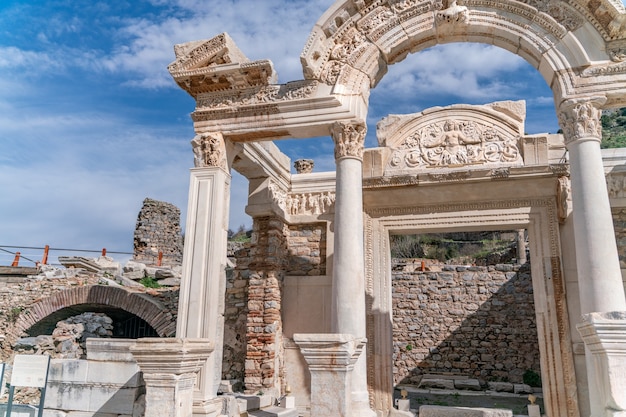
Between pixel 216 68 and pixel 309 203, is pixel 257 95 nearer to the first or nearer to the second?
pixel 216 68

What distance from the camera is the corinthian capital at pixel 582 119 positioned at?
22.4 feet

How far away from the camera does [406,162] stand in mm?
10203

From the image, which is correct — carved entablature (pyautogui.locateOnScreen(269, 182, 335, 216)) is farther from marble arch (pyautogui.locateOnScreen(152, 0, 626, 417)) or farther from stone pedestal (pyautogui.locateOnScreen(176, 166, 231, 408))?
stone pedestal (pyautogui.locateOnScreen(176, 166, 231, 408))

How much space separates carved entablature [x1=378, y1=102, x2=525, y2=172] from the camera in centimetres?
977

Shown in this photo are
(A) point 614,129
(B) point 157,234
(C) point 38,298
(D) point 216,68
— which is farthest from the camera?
(A) point 614,129

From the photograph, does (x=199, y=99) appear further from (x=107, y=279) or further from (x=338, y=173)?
(x=107, y=279)

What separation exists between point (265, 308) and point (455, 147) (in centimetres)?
502

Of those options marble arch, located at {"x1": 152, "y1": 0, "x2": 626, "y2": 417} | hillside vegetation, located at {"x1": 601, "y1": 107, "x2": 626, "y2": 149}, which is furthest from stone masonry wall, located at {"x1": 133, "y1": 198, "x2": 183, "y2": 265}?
hillside vegetation, located at {"x1": 601, "y1": 107, "x2": 626, "y2": 149}

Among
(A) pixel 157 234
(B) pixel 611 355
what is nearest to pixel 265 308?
(B) pixel 611 355

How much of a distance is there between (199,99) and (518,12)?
541cm

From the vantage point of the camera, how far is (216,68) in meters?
8.27

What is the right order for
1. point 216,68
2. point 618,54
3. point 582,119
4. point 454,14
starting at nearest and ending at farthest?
1. point 582,119
2. point 618,54
3. point 454,14
4. point 216,68

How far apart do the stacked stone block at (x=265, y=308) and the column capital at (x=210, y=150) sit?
222 cm

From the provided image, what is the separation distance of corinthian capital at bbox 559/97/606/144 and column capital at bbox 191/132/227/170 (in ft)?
17.5
